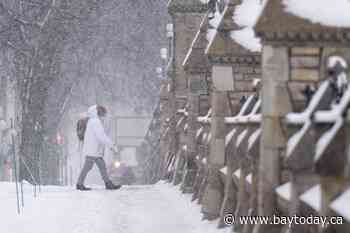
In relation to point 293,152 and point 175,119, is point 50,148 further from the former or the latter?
point 293,152

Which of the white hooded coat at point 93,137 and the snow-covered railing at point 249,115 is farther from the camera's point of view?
the white hooded coat at point 93,137

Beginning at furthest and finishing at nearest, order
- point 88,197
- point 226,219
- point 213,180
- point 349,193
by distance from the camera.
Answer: point 88,197
point 213,180
point 226,219
point 349,193

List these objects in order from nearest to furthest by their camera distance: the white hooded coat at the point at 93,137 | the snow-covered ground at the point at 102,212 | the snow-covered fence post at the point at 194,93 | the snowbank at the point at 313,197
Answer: the snowbank at the point at 313,197 → the snow-covered ground at the point at 102,212 → the snow-covered fence post at the point at 194,93 → the white hooded coat at the point at 93,137

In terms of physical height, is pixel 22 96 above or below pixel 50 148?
above

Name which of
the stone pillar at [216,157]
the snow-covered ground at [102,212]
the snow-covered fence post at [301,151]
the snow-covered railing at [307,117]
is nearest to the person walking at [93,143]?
the snow-covered ground at [102,212]

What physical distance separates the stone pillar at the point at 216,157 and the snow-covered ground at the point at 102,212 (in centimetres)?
29

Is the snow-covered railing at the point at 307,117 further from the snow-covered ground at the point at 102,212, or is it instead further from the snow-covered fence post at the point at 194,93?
the snow-covered fence post at the point at 194,93

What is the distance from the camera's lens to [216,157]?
47.7 ft

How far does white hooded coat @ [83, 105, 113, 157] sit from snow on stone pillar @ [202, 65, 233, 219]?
5626mm

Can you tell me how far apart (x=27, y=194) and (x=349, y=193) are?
1176 centimetres

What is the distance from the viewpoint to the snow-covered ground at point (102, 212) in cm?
1319

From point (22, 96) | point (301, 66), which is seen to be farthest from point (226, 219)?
point (22, 96)

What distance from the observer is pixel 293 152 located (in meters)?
8.41

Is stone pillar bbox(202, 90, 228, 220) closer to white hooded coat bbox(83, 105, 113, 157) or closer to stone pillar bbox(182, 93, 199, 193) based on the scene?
stone pillar bbox(182, 93, 199, 193)
